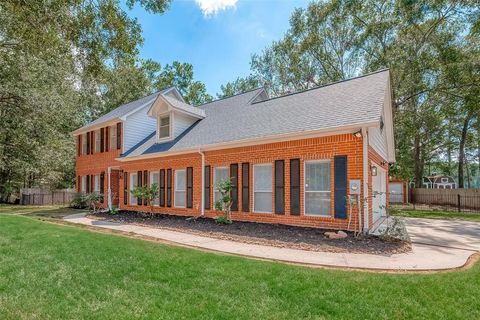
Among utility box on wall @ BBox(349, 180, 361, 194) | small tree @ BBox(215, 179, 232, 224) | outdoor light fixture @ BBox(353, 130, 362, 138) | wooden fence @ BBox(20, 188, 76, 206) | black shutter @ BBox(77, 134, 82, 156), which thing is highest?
black shutter @ BBox(77, 134, 82, 156)

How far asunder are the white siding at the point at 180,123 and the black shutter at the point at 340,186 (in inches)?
365

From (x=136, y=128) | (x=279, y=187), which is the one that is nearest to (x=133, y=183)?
(x=136, y=128)

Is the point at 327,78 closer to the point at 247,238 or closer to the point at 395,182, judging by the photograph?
the point at 395,182

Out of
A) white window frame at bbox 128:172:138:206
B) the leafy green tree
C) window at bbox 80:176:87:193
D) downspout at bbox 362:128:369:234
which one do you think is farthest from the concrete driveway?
the leafy green tree

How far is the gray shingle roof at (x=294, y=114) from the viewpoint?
9.36 meters

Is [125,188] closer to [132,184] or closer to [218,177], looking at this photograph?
[132,184]

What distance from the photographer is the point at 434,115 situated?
25.9 m

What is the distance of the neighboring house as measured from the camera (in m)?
8.84

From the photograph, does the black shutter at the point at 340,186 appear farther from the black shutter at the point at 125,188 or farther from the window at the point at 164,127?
the black shutter at the point at 125,188

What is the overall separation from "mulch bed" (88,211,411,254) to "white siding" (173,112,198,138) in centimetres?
513

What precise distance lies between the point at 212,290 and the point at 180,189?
987cm

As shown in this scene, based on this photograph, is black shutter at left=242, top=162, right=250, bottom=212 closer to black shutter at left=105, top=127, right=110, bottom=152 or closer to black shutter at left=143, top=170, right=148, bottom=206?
black shutter at left=143, top=170, right=148, bottom=206

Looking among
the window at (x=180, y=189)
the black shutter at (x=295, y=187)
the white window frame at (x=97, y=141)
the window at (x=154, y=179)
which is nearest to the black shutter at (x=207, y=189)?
the window at (x=180, y=189)

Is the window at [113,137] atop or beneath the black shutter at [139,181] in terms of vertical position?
atop
